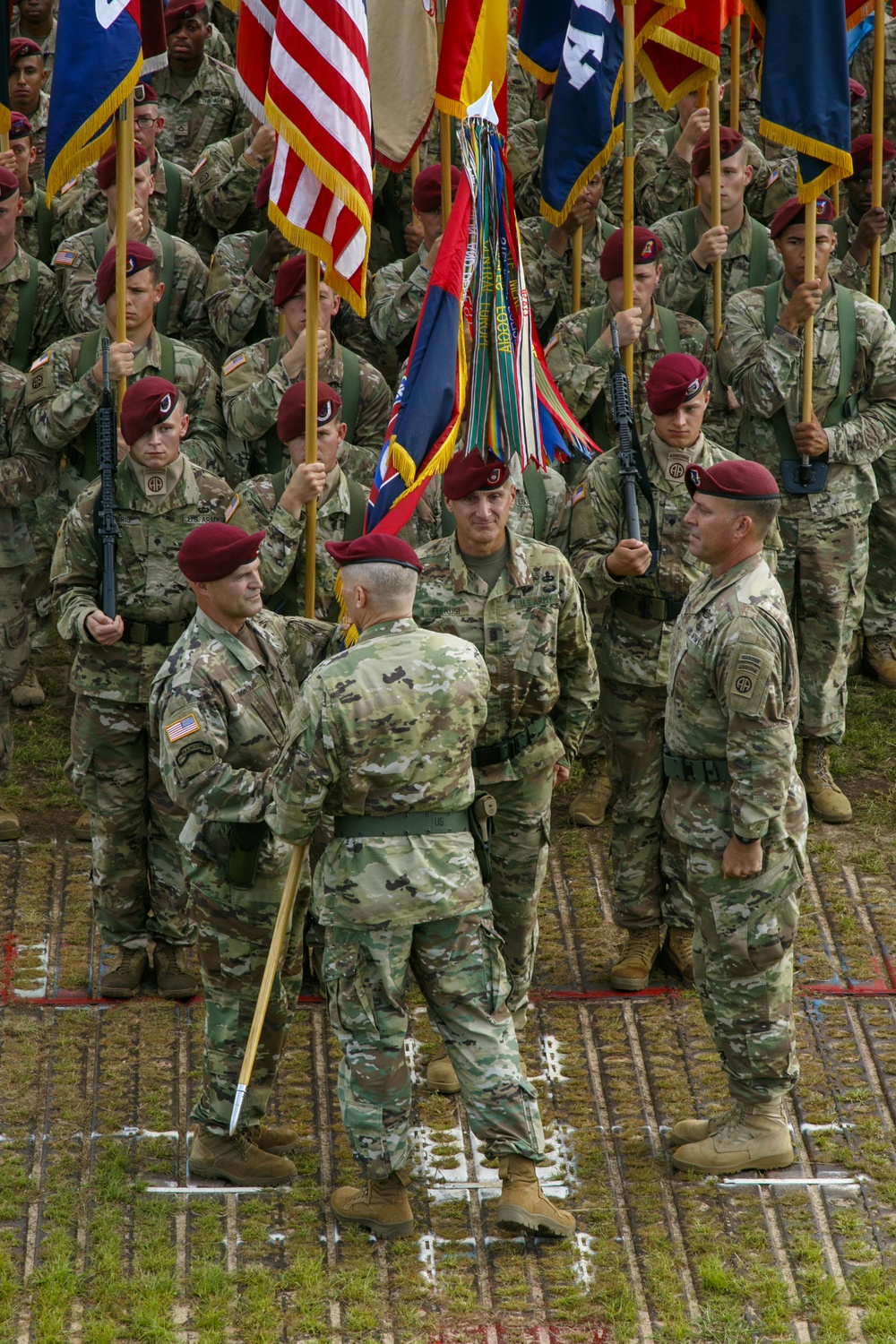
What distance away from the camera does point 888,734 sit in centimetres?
965

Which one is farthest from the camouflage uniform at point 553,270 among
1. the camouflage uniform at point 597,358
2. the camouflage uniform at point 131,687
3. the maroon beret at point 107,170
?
the camouflage uniform at point 131,687

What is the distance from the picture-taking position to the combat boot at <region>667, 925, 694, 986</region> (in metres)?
7.48

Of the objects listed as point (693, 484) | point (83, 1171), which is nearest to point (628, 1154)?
point (83, 1171)

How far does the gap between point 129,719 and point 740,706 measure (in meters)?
2.74

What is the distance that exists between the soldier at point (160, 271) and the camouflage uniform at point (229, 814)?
336 centimetres

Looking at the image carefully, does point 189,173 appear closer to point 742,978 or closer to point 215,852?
point 215,852

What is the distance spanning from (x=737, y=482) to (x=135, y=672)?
2.69 meters

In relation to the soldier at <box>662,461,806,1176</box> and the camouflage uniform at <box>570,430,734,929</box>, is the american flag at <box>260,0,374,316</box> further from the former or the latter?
the soldier at <box>662,461,806,1176</box>

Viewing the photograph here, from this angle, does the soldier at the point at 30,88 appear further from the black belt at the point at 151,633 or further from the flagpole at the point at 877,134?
the flagpole at the point at 877,134

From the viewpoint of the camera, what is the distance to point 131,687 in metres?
7.25

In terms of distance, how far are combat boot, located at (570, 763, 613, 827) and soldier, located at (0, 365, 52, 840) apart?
2795 mm

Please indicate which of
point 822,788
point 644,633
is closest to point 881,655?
point 822,788

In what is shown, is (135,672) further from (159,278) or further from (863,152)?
(863,152)

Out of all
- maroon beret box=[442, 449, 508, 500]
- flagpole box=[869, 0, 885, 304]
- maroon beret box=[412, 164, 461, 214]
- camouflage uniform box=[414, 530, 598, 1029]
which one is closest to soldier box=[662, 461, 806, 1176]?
camouflage uniform box=[414, 530, 598, 1029]
